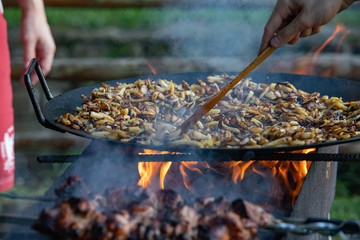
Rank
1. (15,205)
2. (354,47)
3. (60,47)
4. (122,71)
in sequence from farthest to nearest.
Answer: (60,47), (354,47), (122,71), (15,205)

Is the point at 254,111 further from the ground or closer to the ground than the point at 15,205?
further from the ground

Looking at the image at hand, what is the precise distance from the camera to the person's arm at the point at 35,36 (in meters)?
3.17

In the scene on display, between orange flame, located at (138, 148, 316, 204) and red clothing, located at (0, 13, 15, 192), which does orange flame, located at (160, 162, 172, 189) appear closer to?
orange flame, located at (138, 148, 316, 204)

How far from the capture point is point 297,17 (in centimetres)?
234

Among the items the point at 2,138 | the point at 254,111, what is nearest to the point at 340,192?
the point at 254,111

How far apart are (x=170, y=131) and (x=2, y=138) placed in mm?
1908

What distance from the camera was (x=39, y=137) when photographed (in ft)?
18.6

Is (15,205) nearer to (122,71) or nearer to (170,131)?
(122,71)

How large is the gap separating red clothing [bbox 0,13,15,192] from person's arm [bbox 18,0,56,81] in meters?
0.35

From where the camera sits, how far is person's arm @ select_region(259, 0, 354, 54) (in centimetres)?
233

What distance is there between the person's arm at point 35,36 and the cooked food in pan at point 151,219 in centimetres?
188

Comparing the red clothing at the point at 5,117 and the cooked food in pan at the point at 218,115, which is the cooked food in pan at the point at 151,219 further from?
the red clothing at the point at 5,117

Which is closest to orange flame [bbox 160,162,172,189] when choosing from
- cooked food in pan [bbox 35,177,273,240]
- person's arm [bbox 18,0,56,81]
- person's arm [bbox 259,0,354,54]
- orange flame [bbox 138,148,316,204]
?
orange flame [bbox 138,148,316,204]

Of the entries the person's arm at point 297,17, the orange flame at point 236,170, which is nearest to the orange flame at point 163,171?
the orange flame at point 236,170
